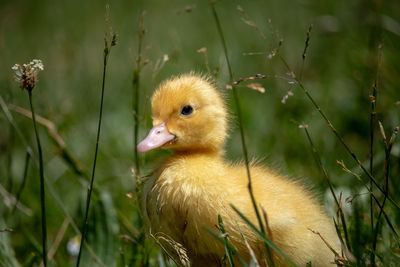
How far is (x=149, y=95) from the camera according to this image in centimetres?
197

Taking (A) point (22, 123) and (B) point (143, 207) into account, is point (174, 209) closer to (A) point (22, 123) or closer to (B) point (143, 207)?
(B) point (143, 207)

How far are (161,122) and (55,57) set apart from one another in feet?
8.22

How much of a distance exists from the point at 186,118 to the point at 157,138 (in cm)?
13

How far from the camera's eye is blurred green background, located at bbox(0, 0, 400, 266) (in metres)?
1.94

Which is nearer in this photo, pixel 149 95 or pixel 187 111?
pixel 187 111

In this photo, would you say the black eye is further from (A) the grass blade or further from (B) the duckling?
(A) the grass blade

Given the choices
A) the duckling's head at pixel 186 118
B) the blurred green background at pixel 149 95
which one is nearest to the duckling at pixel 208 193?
the duckling's head at pixel 186 118

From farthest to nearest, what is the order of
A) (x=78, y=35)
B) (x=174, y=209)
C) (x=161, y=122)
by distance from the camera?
(x=78, y=35)
(x=161, y=122)
(x=174, y=209)

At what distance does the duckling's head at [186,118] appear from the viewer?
5.70ft

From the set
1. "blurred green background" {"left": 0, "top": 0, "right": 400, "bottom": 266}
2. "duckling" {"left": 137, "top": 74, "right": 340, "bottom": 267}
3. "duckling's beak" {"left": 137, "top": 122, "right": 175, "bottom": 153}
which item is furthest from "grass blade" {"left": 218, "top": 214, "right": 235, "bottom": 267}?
"duckling's beak" {"left": 137, "top": 122, "right": 175, "bottom": 153}

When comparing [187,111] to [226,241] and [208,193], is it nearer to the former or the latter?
[208,193]

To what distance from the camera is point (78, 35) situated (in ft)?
15.5

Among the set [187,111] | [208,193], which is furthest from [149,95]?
[208,193]

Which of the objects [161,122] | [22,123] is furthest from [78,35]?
[161,122]
